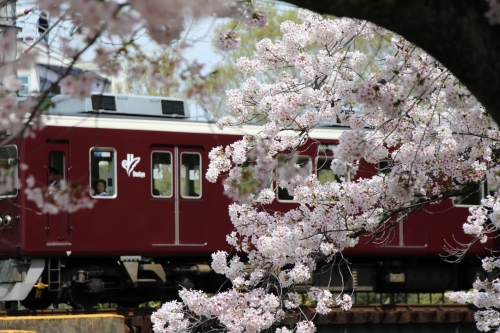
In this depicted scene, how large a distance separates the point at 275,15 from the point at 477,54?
960 inches

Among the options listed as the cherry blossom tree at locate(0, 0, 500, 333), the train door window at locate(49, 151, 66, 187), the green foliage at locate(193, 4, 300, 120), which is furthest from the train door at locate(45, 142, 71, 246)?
the green foliage at locate(193, 4, 300, 120)

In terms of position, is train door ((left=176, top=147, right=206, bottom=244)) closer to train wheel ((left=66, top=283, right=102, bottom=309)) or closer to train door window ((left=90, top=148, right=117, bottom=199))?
train door window ((left=90, top=148, right=117, bottom=199))

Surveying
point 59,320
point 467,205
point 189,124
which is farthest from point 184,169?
point 467,205

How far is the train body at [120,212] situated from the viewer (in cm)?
1296

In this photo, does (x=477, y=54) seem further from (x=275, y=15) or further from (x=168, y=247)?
(x=275, y=15)

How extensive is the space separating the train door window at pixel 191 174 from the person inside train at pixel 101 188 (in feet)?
4.06

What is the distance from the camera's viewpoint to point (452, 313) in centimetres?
1460

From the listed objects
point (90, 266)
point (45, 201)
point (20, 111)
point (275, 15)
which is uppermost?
point (275, 15)

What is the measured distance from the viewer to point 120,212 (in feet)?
44.0

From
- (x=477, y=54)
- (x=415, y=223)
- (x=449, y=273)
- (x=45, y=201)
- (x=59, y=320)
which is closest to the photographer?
(x=477, y=54)

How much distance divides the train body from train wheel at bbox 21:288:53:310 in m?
0.02

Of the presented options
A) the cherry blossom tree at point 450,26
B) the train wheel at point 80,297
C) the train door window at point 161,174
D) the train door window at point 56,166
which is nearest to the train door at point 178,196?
the train door window at point 161,174

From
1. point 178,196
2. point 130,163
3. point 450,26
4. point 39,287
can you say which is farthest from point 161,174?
point 450,26

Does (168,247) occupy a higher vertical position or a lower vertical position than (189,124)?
lower
